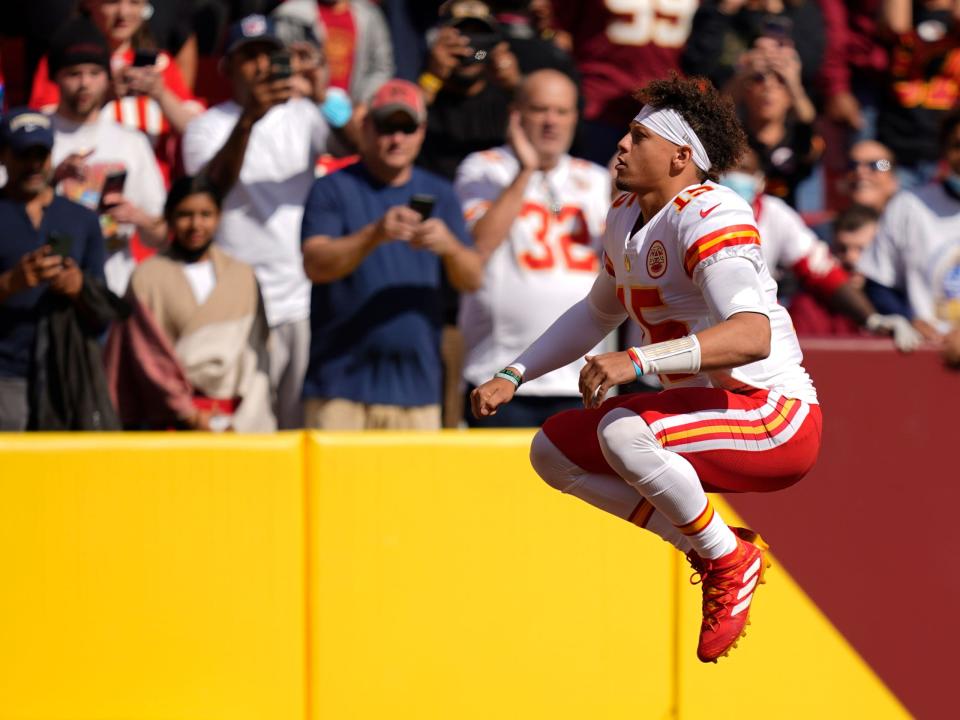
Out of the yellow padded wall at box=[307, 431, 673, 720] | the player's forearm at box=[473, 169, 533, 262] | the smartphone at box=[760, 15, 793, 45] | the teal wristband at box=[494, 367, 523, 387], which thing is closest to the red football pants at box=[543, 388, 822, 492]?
the teal wristband at box=[494, 367, 523, 387]

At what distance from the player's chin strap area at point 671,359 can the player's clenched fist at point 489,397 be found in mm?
471

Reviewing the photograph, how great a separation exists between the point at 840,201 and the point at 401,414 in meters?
3.92

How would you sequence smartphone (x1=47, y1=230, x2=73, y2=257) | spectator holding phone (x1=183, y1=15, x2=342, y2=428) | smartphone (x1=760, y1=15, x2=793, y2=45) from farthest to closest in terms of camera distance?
smartphone (x1=760, y1=15, x2=793, y2=45) → spectator holding phone (x1=183, y1=15, x2=342, y2=428) → smartphone (x1=47, y1=230, x2=73, y2=257)

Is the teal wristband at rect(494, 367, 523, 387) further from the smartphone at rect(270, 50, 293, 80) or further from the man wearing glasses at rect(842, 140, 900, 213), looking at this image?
the man wearing glasses at rect(842, 140, 900, 213)

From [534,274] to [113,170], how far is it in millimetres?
2069

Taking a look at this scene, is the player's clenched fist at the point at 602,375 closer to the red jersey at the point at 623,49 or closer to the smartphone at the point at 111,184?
the smartphone at the point at 111,184

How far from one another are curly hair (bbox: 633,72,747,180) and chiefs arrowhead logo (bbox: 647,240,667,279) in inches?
12.1

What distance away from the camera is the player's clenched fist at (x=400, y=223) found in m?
7.03

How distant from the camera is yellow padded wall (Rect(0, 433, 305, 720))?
631 cm

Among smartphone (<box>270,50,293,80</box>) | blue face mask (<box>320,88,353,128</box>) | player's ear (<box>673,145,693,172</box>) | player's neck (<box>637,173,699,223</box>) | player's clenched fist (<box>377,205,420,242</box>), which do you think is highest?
player's ear (<box>673,145,693,172</box>)

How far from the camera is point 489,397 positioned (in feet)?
15.2

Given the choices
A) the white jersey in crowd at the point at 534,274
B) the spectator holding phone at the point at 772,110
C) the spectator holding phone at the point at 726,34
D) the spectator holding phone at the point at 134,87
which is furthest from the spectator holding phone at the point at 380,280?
A: the spectator holding phone at the point at 726,34

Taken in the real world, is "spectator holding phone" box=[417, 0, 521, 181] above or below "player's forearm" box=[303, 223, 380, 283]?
above

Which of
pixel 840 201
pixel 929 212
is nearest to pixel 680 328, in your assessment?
pixel 929 212
